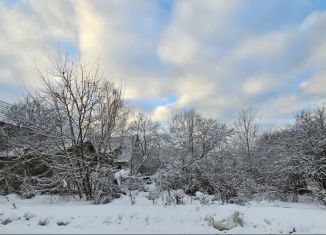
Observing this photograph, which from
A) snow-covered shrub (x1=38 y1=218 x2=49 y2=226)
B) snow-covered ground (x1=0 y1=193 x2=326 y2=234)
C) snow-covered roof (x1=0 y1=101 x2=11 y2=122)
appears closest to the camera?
snow-covered ground (x1=0 y1=193 x2=326 y2=234)

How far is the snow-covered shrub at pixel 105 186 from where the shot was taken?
19.2 m

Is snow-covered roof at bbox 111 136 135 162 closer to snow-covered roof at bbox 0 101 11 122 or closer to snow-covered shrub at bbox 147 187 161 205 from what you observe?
snow-covered shrub at bbox 147 187 161 205

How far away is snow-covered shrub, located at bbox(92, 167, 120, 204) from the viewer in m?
19.2

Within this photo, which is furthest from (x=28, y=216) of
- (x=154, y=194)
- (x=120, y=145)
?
(x=120, y=145)

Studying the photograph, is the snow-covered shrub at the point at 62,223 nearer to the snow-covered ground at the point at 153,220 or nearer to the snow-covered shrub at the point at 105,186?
the snow-covered ground at the point at 153,220

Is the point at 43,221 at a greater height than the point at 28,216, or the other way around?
the point at 28,216

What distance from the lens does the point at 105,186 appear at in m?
20.0

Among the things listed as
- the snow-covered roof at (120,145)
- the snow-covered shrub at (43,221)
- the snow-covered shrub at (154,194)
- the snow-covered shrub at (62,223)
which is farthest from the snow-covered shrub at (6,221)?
the snow-covered roof at (120,145)

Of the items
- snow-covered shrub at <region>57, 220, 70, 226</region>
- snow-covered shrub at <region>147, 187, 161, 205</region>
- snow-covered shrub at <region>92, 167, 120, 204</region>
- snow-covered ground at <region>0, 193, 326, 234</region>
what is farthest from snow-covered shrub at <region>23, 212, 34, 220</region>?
snow-covered shrub at <region>147, 187, 161, 205</region>

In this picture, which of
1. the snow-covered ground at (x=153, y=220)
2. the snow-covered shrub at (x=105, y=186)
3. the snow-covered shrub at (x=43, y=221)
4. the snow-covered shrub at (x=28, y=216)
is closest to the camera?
the snow-covered ground at (x=153, y=220)

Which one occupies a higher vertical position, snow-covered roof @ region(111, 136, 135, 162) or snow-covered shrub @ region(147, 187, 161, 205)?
snow-covered roof @ region(111, 136, 135, 162)

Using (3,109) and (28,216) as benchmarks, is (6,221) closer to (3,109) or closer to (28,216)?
(28,216)

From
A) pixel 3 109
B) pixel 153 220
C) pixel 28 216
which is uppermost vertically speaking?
pixel 3 109

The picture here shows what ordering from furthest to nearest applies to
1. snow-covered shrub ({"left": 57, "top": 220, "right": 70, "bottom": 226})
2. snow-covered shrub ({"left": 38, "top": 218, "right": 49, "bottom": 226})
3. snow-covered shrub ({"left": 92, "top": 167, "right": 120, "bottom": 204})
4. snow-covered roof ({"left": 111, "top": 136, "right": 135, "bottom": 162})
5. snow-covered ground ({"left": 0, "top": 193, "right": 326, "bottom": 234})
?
snow-covered roof ({"left": 111, "top": 136, "right": 135, "bottom": 162})
snow-covered shrub ({"left": 92, "top": 167, "right": 120, "bottom": 204})
snow-covered shrub ({"left": 38, "top": 218, "right": 49, "bottom": 226})
snow-covered shrub ({"left": 57, "top": 220, "right": 70, "bottom": 226})
snow-covered ground ({"left": 0, "top": 193, "right": 326, "bottom": 234})
